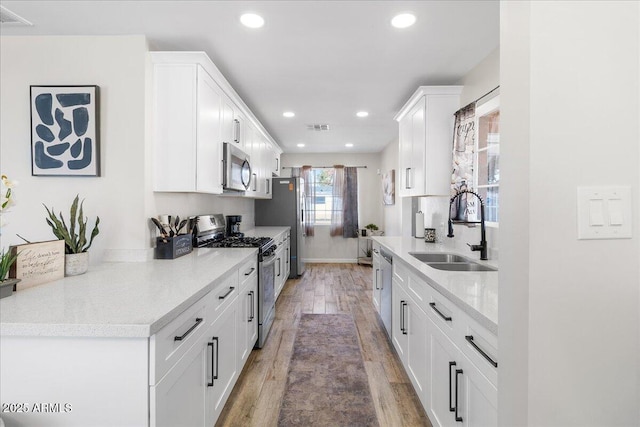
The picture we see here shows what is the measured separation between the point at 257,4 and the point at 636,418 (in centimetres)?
229

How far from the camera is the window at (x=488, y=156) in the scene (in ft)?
7.79

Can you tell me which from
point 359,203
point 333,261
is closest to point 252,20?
point 359,203

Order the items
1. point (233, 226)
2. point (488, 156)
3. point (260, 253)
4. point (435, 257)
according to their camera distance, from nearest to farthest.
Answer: point (488, 156) → point (435, 257) → point (260, 253) → point (233, 226)

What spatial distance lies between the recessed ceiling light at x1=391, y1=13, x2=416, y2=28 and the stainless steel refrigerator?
3.60 m

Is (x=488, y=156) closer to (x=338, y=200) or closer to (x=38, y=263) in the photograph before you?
(x=38, y=263)

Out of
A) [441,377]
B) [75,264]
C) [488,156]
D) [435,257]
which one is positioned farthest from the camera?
[435,257]

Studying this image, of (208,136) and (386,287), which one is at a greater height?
(208,136)

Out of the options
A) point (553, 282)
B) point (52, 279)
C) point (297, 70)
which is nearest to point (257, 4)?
point (297, 70)

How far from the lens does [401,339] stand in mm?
2377

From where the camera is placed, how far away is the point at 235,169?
304cm

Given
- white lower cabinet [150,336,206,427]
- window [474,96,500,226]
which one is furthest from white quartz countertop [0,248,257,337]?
window [474,96,500,226]

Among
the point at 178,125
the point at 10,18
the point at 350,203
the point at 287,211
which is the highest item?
the point at 10,18

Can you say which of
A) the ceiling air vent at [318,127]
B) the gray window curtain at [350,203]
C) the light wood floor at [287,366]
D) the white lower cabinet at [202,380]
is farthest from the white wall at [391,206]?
the white lower cabinet at [202,380]

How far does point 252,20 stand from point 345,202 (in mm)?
4987
